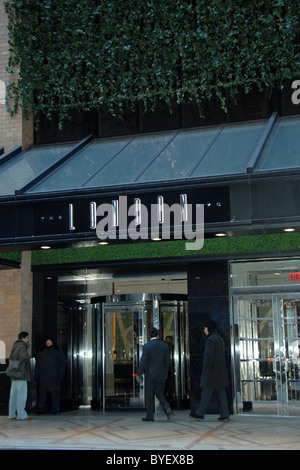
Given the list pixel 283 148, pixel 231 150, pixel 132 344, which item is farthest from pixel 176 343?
pixel 283 148

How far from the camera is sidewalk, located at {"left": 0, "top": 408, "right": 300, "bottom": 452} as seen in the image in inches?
348

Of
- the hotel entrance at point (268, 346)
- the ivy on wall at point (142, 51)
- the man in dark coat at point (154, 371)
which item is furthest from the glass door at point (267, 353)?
the ivy on wall at point (142, 51)

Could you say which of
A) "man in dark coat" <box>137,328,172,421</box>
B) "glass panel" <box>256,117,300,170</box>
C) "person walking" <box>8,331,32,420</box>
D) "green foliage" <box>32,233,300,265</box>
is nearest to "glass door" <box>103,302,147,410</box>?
"green foliage" <box>32,233,300,265</box>

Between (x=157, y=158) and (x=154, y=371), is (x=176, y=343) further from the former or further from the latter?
(x=157, y=158)

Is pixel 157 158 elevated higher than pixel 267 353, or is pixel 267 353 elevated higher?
pixel 157 158

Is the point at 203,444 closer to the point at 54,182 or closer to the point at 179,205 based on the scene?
the point at 179,205

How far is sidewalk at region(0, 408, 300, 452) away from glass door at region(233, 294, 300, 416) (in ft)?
1.13

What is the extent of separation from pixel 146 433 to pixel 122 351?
3884 millimetres

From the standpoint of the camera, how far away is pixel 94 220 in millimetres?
10500

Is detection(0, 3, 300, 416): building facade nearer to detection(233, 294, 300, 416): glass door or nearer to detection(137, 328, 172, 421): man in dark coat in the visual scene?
detection(233, 294, 300, 416): glass door

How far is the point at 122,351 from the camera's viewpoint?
45.6ft

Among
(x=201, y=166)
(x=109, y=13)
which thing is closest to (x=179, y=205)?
(x=201, y=166)

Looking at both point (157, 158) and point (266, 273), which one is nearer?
point (157, 158)

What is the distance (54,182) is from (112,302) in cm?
355
